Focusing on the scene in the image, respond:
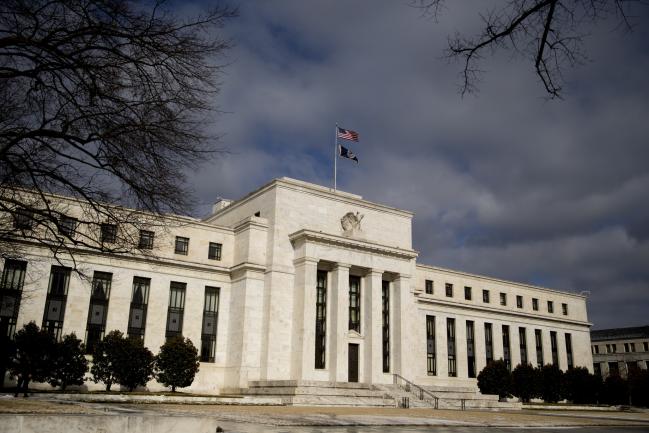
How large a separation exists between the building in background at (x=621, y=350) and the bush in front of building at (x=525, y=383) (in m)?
53.9

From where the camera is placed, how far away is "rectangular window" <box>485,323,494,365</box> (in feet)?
209

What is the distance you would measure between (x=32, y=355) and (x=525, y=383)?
4388 cm

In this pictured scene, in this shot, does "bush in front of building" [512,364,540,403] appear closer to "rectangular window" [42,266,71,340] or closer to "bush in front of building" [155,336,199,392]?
"bush in front of building" [155,336,199,392]

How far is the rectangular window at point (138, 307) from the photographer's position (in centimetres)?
4144

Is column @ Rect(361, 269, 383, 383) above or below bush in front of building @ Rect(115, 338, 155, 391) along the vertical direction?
above

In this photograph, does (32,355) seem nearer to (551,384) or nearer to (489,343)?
(551,384)

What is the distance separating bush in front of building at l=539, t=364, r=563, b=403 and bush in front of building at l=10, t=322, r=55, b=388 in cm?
4527

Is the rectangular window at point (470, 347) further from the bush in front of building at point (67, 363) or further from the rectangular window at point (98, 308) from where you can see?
the bush in front of building at point (67, 363)

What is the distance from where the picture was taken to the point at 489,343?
64.3 metres

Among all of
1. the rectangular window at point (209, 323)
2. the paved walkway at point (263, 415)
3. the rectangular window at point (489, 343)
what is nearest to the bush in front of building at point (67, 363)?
the paved walkway at point (263, 415)

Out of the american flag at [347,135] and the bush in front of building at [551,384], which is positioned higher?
the american flag at [347,135]

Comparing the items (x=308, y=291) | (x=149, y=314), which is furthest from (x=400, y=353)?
(x=149, y=314)

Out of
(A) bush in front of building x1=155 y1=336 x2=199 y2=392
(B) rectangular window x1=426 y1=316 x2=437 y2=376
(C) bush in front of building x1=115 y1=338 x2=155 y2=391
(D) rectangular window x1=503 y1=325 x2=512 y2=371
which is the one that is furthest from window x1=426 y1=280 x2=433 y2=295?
(C) bush in front of building x1=115 y1=338 x2=155 y2=391

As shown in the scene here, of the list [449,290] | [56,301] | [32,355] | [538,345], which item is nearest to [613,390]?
[538,345]
